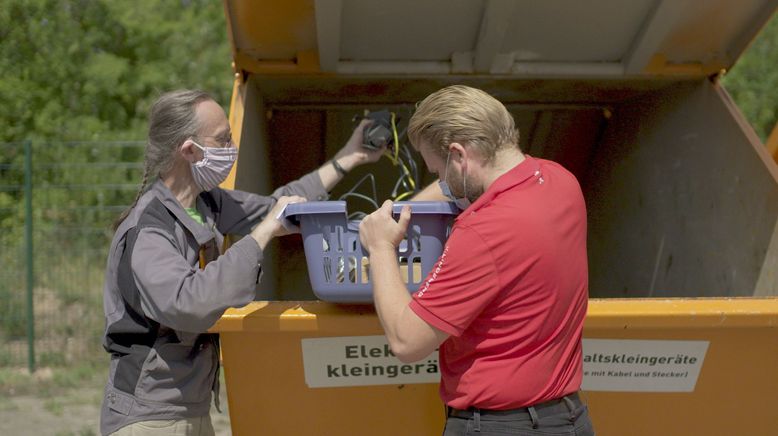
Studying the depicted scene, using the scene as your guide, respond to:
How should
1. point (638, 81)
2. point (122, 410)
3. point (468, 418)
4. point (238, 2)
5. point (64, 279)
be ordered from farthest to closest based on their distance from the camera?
point (64, 279) → point (638, 81) → point (238, 2) → point (122, 410) → point (468, 418)

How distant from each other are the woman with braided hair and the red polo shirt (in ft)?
1.40

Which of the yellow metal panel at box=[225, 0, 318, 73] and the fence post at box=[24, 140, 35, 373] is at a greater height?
the yellow metal panel at box=[225, 0, 318, 73]

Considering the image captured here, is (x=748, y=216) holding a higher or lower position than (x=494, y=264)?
lower

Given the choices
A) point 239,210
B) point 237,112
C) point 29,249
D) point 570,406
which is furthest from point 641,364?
point 29,249

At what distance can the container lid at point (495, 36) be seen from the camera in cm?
305

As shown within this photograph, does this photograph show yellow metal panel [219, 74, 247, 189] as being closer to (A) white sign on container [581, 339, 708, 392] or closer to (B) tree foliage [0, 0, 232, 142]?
(A) white sign on container [581, 339, 708, 392]

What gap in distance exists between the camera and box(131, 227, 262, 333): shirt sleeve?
1827 mm

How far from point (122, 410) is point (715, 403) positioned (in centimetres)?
143

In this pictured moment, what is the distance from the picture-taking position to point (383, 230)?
6.07 feet

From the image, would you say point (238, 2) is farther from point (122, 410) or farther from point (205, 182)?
point (122, 410)

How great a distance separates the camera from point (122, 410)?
6.52 feet

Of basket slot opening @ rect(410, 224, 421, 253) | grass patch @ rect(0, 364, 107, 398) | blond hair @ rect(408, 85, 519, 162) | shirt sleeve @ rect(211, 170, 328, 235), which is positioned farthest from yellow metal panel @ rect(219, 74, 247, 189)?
grass patch @ rect(0, 364, 107, 398)

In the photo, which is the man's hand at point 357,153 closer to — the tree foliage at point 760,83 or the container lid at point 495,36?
the container lid at point 495,36

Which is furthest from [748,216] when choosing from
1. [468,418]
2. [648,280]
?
[468,418]
